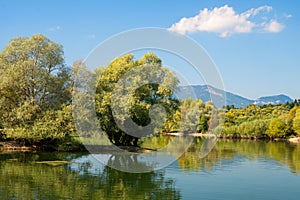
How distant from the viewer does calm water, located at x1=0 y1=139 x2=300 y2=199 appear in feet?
51.5

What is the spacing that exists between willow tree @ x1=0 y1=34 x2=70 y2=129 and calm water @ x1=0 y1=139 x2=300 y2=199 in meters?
6.41

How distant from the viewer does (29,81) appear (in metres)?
32.0

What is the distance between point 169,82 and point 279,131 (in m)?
42.4

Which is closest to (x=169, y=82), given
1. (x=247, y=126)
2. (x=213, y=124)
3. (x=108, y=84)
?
(x=108, y=84)

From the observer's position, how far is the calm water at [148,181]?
15.7m

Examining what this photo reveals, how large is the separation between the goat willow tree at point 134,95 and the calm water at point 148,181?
6.81 meters

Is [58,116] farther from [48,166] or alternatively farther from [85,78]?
[48,166]

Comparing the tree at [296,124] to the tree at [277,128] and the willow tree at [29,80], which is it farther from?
the willow tree at [29,80]

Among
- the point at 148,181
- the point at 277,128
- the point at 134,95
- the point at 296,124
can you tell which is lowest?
the point at 148,181

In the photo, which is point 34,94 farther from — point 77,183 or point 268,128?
point 268,128

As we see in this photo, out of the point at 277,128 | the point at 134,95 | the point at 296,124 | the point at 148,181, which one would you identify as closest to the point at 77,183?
the point at 148,181

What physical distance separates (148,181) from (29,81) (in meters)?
17.3

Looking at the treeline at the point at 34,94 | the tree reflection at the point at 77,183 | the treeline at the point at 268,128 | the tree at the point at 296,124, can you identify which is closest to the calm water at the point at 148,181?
A: the tree reflection at the point at 77,183

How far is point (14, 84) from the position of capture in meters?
31.5
